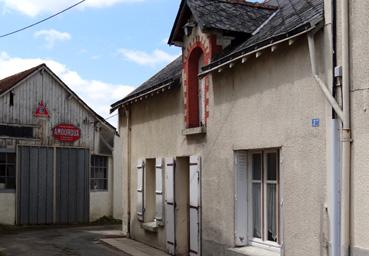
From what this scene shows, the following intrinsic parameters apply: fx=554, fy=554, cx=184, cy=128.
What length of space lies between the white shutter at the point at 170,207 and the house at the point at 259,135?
0.02 metres

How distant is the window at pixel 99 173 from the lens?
72.1ft

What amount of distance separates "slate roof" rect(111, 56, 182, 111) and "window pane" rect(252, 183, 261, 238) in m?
3.70

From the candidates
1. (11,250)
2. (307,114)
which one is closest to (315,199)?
(307,114)

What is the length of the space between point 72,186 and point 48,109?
3054 millimetres

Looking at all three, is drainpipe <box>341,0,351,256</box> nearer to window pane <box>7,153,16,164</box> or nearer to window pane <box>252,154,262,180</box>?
window pane <box>252,154,262,180</box>

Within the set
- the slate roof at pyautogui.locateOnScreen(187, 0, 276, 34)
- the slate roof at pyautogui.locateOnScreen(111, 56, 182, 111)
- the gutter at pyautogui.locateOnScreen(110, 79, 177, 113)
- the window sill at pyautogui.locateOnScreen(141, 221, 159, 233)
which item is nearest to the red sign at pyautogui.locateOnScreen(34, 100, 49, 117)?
the gutter at pyautogui.locateOnScreen(110, 79, 177, 113)

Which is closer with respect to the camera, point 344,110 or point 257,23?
point 344,110

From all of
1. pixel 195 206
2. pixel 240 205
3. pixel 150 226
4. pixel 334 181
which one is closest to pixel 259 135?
pixel 240 205

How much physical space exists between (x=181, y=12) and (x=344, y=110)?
221 inches

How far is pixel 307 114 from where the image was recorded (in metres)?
7.57

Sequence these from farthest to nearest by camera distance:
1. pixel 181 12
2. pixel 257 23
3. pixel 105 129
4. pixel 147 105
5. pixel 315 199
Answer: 1. pixel 105 129
2. pixel 147 105
3. pixel 181 12
4. pixel 257 23
5. pixel 315 199

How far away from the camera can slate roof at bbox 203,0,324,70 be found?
24.5ft

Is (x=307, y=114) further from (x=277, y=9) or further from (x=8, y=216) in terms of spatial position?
(x=8, y=216)

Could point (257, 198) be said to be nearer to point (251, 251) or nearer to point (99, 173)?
point (251, 251)
